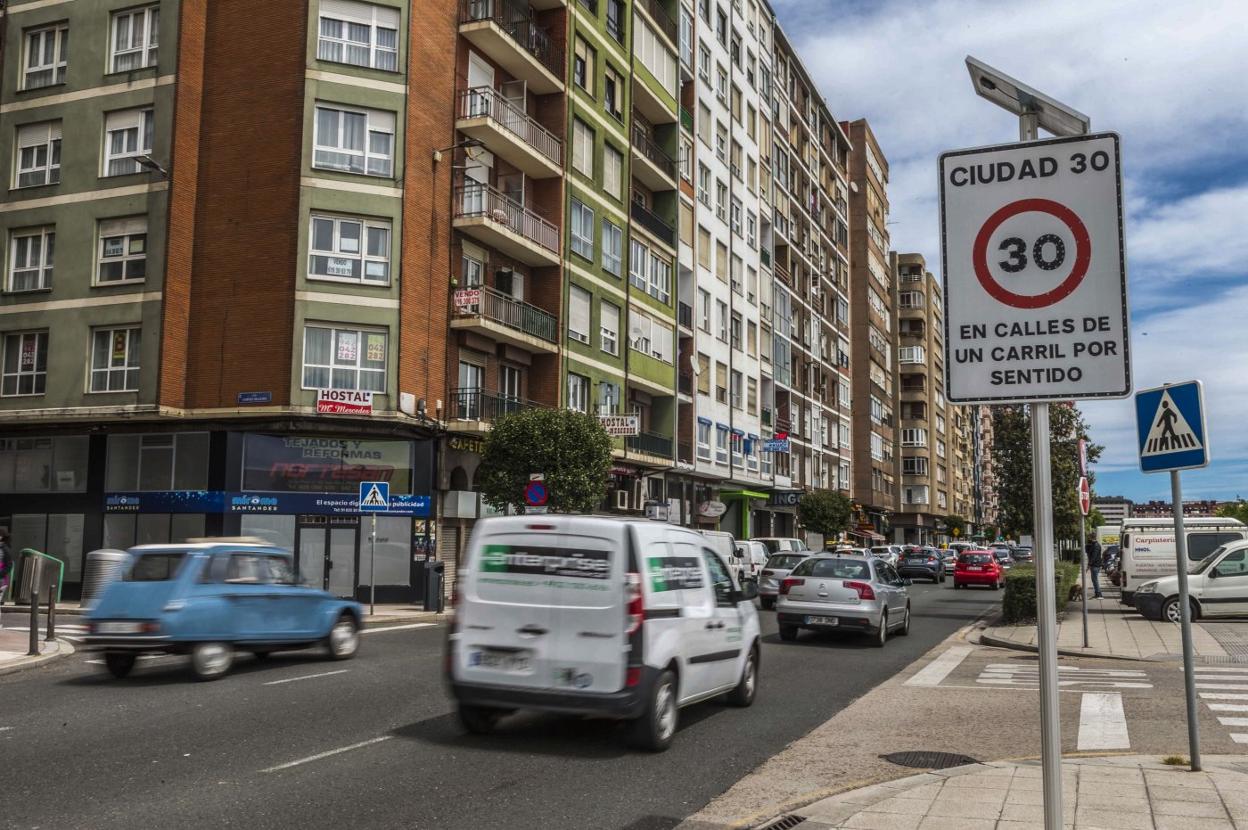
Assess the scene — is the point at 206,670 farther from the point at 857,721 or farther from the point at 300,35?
the point at 300,35

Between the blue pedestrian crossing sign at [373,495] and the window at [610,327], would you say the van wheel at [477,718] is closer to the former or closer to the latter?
the blue pedestrian crossing sign at [373,495]

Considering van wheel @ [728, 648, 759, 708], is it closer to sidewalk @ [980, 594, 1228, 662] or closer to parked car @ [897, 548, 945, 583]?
sidewalk @ [980, 594, 1228, 662]

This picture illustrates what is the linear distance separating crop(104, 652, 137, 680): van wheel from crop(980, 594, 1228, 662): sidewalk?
44.0ft

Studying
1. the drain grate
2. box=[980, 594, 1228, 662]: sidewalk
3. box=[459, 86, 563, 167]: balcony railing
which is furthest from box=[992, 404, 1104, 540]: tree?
the drain grate

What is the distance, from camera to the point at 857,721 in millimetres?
10570

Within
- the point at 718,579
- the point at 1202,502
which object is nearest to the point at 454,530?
the point at 718,579

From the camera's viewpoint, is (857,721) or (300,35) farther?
(300,35)

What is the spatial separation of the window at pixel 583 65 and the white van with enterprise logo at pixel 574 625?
29.8m

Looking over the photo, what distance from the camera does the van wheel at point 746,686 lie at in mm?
11148

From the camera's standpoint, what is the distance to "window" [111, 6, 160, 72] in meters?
29.9

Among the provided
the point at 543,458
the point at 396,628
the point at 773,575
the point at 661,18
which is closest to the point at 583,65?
the point at 661,18

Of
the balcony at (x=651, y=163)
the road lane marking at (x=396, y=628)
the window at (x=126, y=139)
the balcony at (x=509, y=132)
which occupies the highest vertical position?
the balcony at (x=651, y=163)

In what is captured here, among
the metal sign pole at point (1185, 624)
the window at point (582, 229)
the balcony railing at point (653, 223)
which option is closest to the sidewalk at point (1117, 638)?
the metal sign pole at point (1185, 624)

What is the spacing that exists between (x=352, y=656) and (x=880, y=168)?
3177 inches
